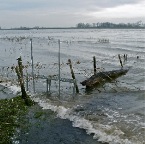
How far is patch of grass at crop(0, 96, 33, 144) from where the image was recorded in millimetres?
16297

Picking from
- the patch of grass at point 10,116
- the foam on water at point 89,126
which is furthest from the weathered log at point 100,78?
the patch of grass at point 10,116

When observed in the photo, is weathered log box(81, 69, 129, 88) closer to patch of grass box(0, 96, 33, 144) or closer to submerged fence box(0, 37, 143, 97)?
submerged fence box(0, 37, 143, 97)

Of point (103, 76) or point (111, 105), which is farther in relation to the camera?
point (103, 76)

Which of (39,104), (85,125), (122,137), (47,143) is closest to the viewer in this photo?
(47,143)

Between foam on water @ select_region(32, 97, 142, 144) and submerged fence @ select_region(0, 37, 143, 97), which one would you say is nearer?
foam on water @ select_region(32, 97, 142, 144)

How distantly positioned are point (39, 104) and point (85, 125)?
20.2ft

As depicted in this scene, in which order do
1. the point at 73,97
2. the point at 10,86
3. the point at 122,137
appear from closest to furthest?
the point at 122,137
the point at 73,97
the point at 10,86

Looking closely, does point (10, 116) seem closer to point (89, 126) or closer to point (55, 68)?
point (89, 126)

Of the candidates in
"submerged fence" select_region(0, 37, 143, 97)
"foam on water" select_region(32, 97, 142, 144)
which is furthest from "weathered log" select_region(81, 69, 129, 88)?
"foam on water" select_region(32, 97, 142, 144)

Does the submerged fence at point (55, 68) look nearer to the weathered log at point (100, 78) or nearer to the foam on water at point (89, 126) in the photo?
the weathered log at point (100, 78)

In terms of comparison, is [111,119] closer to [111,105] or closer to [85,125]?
[85,125]

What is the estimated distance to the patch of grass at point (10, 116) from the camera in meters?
16.3

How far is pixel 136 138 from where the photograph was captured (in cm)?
1653

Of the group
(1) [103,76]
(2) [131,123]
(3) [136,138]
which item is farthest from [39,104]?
(1) [103,76]
